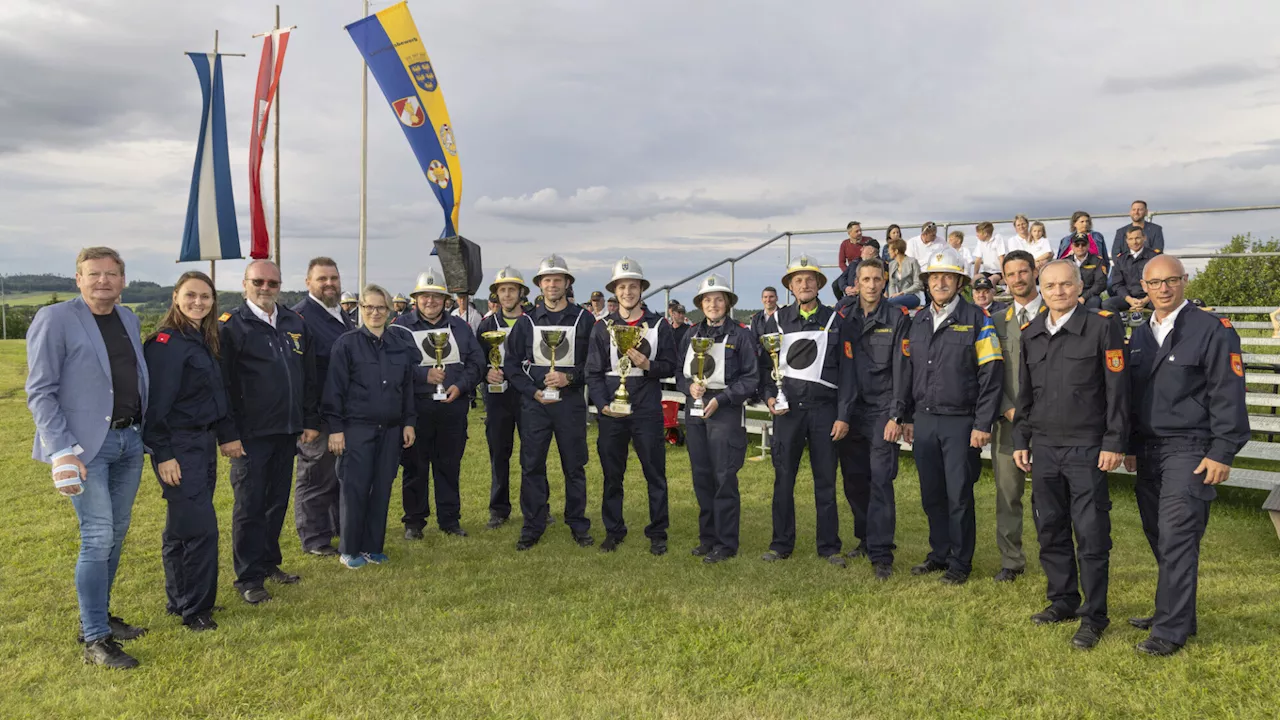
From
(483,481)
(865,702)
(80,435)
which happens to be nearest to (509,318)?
(483,481)

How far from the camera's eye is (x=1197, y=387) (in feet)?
14.2

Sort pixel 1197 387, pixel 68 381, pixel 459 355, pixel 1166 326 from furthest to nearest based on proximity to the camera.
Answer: pixel 459 355
pixel 1166 326
pixel 1197 387
pixel 68 381

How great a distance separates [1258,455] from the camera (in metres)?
8.46

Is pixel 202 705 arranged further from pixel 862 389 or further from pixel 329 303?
pixel 862 389

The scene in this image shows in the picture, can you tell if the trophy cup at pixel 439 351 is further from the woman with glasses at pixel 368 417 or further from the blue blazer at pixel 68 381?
the blue blazer at pixel 68 381

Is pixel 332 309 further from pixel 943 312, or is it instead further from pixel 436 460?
pixel 943 312

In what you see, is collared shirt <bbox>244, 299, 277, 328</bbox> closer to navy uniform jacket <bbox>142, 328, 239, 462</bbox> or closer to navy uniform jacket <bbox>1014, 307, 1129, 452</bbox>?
navy uniform jacket <bbox>142, 328, 239, 462</bbox>

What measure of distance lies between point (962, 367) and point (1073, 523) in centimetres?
128

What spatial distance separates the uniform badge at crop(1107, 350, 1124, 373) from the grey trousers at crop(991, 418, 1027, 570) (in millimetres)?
1364

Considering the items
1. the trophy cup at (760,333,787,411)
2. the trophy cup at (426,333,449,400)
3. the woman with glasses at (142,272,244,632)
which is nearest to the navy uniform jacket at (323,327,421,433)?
the trophy cup at (426,333,449,400)

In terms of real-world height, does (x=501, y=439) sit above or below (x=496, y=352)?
below

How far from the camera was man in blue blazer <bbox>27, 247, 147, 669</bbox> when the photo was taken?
3959 millimetres

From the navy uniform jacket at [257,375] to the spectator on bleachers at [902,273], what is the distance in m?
8.73

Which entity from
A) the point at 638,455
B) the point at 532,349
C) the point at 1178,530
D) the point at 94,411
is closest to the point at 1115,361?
the point at 1178,530
